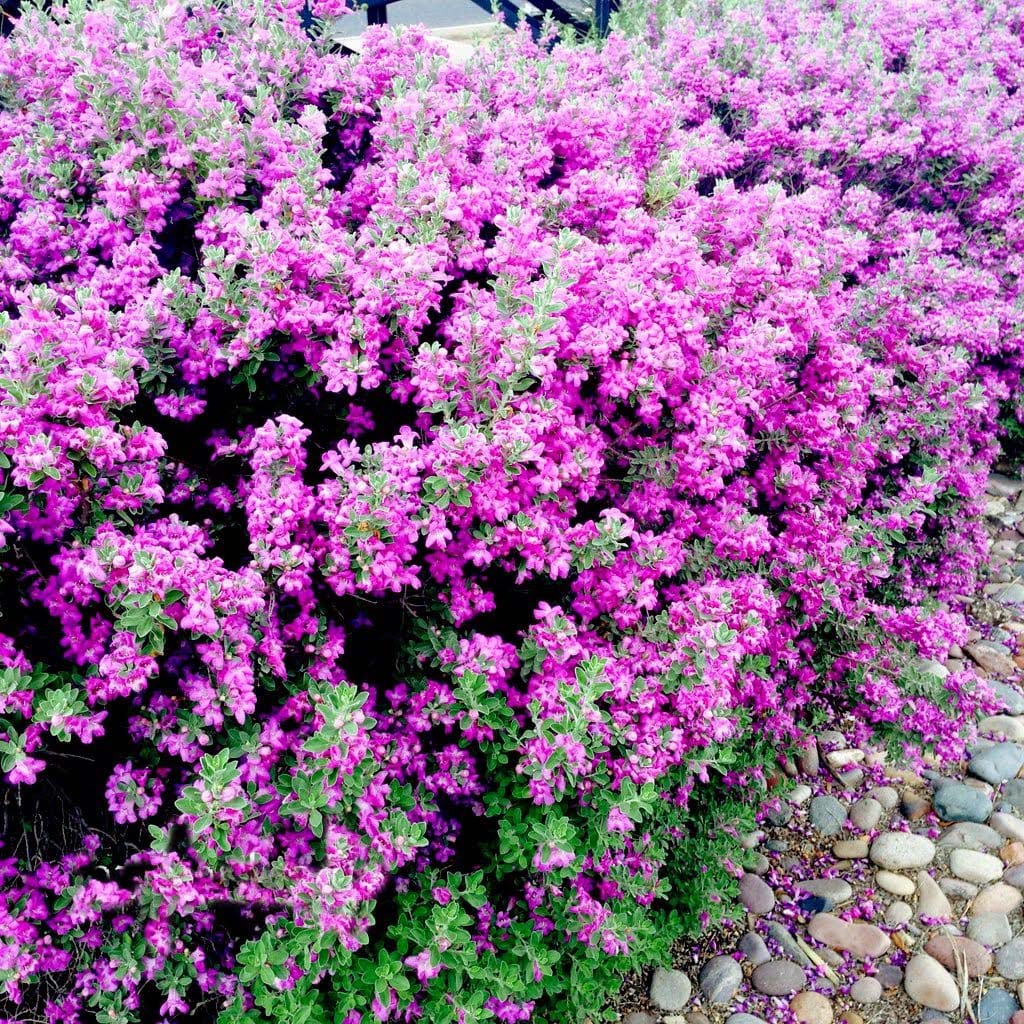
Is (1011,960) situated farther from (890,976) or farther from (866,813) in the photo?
(866,813)

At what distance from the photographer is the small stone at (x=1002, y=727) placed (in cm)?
424

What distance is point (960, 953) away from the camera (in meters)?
3.31

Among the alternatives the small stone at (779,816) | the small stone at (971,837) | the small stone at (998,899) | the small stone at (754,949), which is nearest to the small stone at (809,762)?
the small stone at (779,816)

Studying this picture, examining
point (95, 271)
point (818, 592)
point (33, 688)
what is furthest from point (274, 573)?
point (818, 592)

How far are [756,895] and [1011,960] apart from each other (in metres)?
0.85

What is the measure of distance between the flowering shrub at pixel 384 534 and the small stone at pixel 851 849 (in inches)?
20.3

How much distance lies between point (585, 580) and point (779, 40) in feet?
17.6

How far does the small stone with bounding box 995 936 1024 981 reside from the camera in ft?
10.6

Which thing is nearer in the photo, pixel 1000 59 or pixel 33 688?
pixel 33 688

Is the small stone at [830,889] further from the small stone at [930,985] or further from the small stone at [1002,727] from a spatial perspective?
the small stone at [1002,727]

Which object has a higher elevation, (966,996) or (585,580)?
(585,580)

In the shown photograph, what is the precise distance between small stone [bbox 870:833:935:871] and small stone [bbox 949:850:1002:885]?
0.29 ft

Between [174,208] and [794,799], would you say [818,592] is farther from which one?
[174,208]

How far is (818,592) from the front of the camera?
327cm
